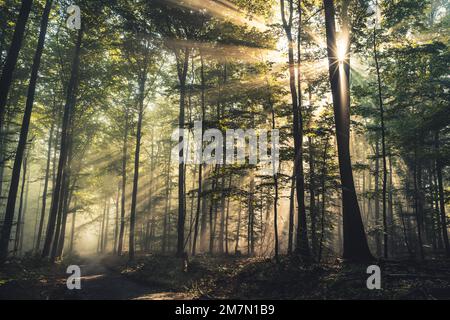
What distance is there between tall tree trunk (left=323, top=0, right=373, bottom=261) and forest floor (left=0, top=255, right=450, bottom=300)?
899 mm

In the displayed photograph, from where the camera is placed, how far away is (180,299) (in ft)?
32.2

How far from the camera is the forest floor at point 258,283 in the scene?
8477 millimetres

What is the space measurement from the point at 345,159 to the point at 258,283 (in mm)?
6162

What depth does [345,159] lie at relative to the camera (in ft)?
42.5

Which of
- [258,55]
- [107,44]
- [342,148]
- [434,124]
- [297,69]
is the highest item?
[107,44]

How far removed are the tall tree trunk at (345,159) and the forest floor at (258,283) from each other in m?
0.90

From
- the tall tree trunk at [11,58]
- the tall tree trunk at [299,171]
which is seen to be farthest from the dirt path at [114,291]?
the tall tree trunk at [11,58]

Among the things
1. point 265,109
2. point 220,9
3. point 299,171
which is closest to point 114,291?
point 299,171

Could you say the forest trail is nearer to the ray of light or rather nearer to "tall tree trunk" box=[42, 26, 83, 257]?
"tall tree trunk" box=[42, 26, 83, 257]

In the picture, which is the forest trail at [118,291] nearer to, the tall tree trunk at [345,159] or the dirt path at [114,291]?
the dirt path at [114,291]

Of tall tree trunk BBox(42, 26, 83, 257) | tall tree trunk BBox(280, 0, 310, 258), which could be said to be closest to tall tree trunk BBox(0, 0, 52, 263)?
tall tree trunk BBox(42, 26, 83, 257)
